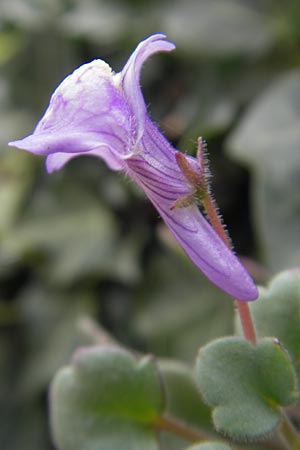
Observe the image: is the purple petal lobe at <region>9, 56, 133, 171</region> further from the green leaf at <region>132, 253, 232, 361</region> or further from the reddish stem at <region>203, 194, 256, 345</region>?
the green leaf at <region>132, 253, 232, 361</region>

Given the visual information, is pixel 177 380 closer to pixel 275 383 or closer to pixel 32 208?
pixel 275 383

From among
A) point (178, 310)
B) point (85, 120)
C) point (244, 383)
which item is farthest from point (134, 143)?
point (178, 310)

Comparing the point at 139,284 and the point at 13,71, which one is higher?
the point at 13,71

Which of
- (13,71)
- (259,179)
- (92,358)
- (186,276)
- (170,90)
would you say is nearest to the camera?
(92,358)

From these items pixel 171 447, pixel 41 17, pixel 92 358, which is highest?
pixel 41 17

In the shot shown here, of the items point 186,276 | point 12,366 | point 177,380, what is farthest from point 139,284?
point 177,380

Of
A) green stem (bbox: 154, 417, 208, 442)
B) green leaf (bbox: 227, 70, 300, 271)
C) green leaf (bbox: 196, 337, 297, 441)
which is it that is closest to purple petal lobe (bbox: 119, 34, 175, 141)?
green leaf (bbox: 196, 337, 297, 441)
